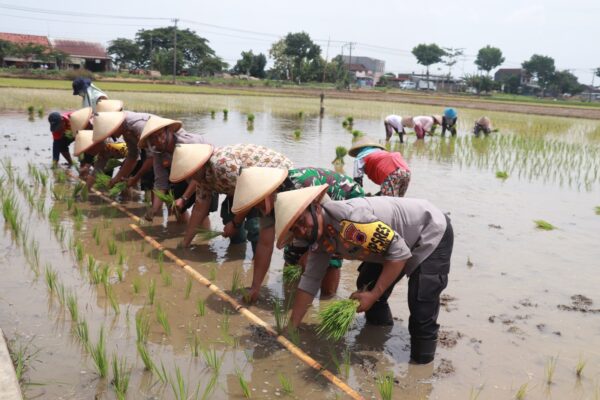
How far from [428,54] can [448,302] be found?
276ft

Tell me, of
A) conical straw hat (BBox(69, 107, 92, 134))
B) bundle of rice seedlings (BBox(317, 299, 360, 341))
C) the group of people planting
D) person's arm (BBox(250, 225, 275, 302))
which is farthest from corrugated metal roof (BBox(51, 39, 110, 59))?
bundle of rice seedlings (BBox(317, 299, 360, 341))

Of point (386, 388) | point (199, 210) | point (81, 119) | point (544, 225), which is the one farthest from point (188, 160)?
point (544, 225)

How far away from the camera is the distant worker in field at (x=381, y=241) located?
8.84 feet

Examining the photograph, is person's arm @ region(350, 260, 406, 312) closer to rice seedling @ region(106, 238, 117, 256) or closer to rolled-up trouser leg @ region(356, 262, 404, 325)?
rolled-up trouser leg @ region(356, 262, 404, 325)

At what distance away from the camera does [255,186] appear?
315 centimetres

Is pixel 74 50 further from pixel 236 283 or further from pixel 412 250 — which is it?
pixel 412 250

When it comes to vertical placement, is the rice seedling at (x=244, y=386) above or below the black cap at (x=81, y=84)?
below

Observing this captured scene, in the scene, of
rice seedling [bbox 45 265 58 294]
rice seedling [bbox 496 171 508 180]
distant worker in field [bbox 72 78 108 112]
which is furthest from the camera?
rice seedling [bbox 496 171 508 180]

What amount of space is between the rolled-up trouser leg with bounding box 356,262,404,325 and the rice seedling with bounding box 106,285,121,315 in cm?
149

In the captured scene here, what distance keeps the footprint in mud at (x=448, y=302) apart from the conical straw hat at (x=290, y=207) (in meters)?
1.54

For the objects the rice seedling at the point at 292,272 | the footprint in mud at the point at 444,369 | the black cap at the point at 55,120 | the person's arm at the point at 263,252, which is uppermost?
the black cap at the point at 55,120

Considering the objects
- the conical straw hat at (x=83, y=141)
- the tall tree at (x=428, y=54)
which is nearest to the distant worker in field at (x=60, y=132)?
the conical straw hat at (x=83, y=141)

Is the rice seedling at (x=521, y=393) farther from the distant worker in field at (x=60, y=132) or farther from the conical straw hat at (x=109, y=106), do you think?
the distant worker in field at (x=60, y=132)

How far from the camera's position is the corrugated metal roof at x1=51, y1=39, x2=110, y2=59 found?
51.5 meters
